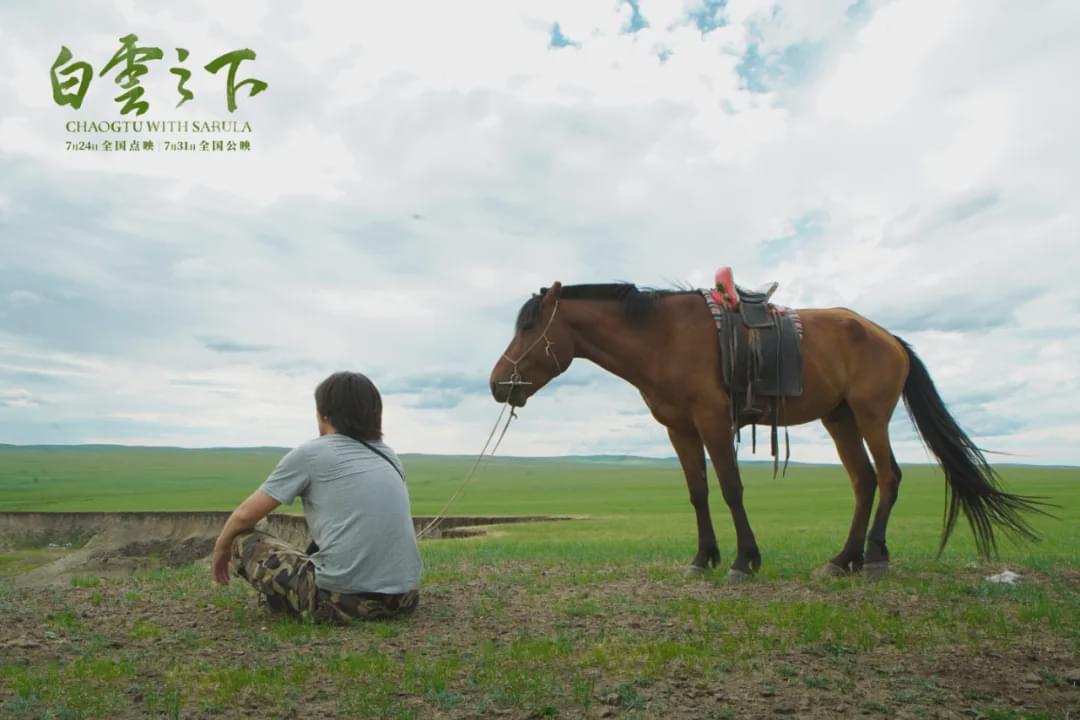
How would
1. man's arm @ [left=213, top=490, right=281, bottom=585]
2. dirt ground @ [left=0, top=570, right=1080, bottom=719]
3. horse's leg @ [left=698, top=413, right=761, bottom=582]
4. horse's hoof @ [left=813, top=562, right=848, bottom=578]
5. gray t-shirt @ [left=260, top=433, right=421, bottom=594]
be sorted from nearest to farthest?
dirt ground @ [left=0, top=570, right=1080, bottom=719] → man's arm @ [left=213, top=490, right=281, bottom=585] → gray t-shirt @ [left=260, top=433, right=421, bottom=594] → horse's leg @ [left=698, top=413, right=761, bottom=582] → horse's hoof @ [left=813, top=562, right=848, bottom=578]

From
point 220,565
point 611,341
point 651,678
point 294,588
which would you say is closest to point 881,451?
point 611,341

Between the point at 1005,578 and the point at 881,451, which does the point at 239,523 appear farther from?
the point at 1005,578

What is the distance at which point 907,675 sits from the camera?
14.8 ft

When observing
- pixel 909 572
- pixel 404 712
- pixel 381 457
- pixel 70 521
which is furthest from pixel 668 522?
pixel 404 712

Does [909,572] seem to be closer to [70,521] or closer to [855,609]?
[855,609]

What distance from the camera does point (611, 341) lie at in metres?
8.52

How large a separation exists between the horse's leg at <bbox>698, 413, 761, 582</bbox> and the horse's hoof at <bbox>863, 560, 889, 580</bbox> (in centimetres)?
118

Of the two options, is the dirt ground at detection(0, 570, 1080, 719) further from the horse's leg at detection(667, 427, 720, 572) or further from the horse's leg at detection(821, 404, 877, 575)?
the horse's leg at detection(821, 404, 877, 575)

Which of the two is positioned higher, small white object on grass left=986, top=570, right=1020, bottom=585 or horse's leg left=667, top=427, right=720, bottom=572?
horse's leg left=667, top=427, right=720, bottom=572

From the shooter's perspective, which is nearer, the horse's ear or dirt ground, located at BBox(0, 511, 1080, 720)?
dirt ground, located at BBox(0, 511, 1080, 720)

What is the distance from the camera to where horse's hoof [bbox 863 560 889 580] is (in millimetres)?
8336

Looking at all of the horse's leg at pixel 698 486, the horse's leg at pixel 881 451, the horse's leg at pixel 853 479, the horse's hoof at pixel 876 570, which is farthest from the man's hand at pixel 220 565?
the horse's leg at pixel 881 451

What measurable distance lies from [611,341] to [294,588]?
4046 mm

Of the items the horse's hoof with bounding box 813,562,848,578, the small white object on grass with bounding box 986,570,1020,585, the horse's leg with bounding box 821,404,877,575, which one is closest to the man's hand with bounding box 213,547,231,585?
the horse's hoof with bounding box 813,562,848,578
